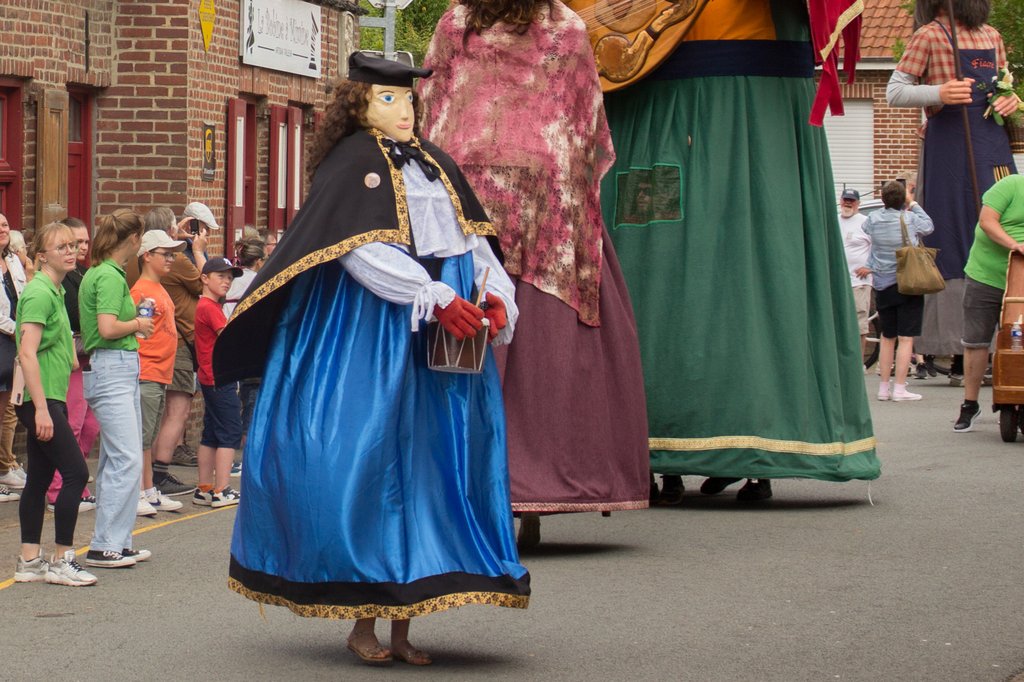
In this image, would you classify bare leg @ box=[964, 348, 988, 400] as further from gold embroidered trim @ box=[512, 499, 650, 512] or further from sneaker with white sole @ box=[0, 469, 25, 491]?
sneaker with white sole @ box=[0, 469, 25, 491]

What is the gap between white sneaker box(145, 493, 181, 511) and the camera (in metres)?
10.3

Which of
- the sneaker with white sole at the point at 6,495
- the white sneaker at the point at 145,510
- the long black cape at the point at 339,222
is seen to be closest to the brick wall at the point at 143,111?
the sneaker with white sole at the point at 6,495

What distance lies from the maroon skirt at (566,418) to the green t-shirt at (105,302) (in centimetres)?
166

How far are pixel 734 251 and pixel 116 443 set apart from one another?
2999 millimetres

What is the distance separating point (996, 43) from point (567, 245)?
617 cm

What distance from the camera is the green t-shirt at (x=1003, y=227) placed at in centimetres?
1299

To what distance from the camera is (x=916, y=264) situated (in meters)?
16.4

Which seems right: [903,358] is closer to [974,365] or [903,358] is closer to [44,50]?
[974,365]

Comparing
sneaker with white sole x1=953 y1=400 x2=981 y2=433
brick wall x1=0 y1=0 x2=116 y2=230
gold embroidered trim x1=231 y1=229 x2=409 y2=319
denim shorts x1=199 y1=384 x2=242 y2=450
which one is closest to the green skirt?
denim shorts x1=199 y1=384 x2=242 y2=450

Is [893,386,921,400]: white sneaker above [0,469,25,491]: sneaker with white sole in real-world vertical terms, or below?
above

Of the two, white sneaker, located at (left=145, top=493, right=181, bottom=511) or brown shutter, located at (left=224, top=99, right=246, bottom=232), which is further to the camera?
brown shutter, located at (left=224, top=99, right=246, bottom=232)

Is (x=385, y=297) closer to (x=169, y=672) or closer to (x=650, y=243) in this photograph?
(x=169, y=672)

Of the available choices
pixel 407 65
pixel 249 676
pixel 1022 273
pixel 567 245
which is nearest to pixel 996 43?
pixel 1022 273

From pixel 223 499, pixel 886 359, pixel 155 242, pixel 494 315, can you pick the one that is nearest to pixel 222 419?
pixel 223 499
